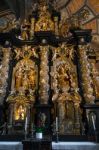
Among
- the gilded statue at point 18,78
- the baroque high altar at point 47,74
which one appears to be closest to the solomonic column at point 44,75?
the baroque high altar at point 47,74

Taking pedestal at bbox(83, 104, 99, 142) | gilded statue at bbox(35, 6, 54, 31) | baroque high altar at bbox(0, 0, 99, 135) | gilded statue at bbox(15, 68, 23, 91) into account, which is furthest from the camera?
gilded statue at bbox(35, 6, 54, 31)

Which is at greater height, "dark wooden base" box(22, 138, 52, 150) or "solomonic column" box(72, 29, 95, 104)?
"solomonic column" box(72, 29, 95, 104)

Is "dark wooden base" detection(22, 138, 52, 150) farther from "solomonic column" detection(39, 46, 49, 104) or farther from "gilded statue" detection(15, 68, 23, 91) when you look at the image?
"gilded statue" detection(15, 68, 23, 91)

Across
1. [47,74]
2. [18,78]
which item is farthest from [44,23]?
[18,78]

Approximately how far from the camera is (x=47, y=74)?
9.66 metres

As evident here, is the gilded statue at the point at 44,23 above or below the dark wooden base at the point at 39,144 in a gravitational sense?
above

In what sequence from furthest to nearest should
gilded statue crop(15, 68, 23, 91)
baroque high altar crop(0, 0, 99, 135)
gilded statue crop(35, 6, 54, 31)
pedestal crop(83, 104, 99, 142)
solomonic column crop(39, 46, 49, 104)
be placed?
gilded statue crop(35, 6, 54, 31), gilded statue crop(15, 68, 23, 91), solomonic column crop(39, 46, 49, 104), baroque high altar crop(0, 0, 99, 135), pedestal crop(83, 104, 99, 142)

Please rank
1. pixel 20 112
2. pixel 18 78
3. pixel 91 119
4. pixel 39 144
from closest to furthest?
pixel 39 144 → pixel 91 119 → pixel 20 112 → pixel 18 78

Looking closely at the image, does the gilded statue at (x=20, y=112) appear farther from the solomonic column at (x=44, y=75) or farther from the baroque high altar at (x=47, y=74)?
the solomonic column at (x=44, y=75)

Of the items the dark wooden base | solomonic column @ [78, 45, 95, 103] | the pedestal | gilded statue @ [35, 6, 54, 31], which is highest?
gilded statue @ [35, 6, 54, 31]

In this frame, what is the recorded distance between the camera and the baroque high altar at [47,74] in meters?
8.58

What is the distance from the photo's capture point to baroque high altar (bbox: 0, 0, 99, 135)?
8.58 metres

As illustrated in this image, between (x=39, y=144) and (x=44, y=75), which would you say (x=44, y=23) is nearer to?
(x=44, y=75)

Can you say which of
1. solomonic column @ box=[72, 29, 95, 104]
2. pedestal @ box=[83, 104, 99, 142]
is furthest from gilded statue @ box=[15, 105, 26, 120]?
solomonic column @ box=[72, 29, 95, 104]
